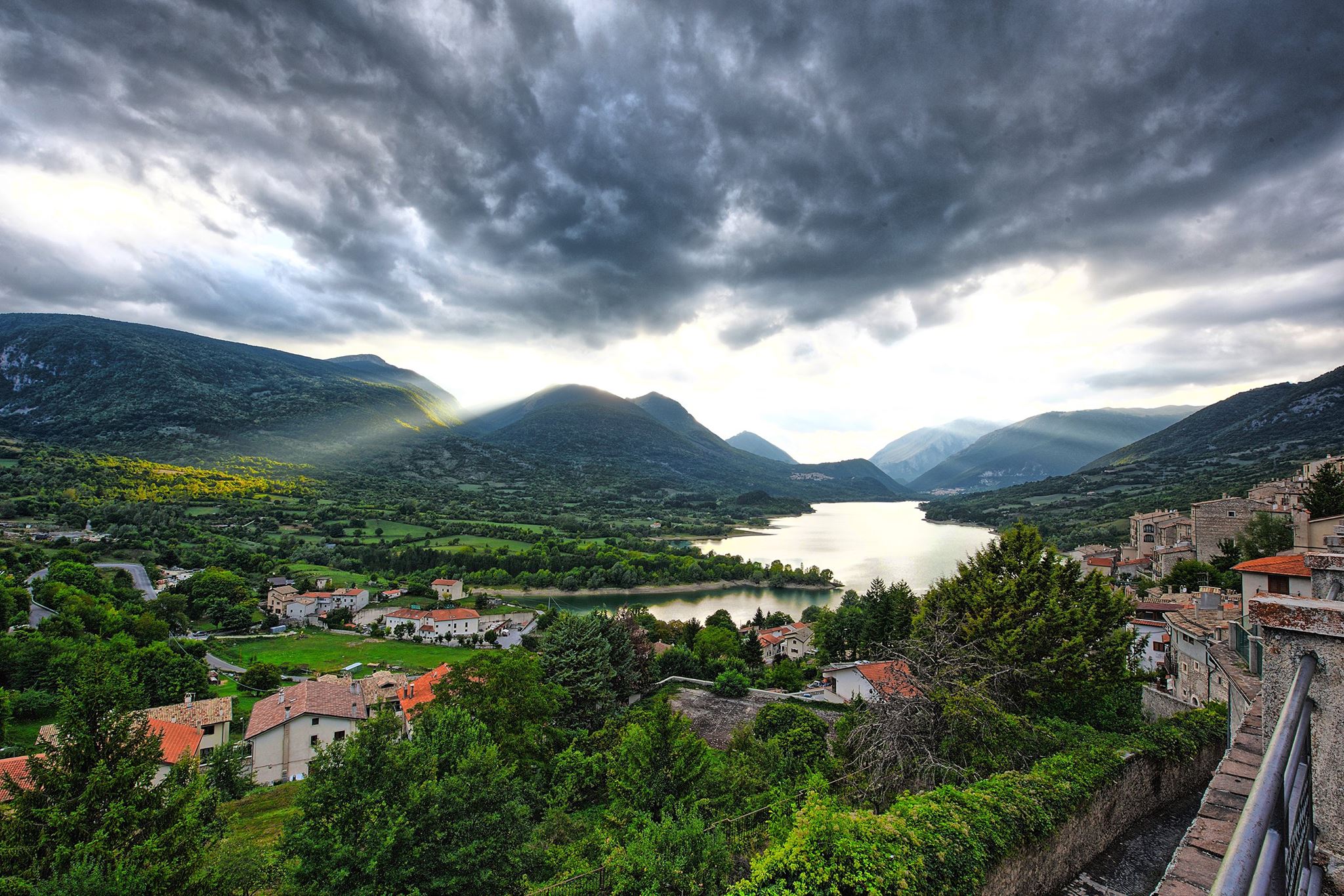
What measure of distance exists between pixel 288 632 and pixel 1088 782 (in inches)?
2202

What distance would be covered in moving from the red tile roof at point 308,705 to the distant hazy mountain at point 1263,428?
377 ft

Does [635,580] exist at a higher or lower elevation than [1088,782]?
lower

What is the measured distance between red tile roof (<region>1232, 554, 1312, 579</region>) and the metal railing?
17.9 m

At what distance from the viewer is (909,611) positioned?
28359 mm

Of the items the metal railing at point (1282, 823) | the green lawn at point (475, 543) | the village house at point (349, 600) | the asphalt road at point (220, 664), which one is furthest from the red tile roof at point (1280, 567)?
the green lawn at point (475, 543)

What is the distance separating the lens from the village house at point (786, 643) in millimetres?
37969

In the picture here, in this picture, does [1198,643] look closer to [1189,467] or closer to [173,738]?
[173,738]

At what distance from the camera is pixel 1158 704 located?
15.8m

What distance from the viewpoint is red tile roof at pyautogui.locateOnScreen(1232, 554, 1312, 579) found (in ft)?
47.3

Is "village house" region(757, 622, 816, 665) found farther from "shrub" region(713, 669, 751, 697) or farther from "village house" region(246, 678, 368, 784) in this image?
"village house" region(246, 678, 368, 784)

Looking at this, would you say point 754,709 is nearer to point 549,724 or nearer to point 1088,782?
point 549,724

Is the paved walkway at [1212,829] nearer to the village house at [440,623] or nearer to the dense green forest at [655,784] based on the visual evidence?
the dense green forest at [655,784]

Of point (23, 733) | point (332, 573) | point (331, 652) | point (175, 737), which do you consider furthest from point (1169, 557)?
point (332, 573)

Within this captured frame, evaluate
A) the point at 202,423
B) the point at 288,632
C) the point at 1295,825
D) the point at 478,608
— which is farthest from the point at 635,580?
the point at 202,423
